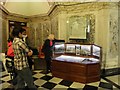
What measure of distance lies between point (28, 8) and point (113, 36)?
17.7 ft

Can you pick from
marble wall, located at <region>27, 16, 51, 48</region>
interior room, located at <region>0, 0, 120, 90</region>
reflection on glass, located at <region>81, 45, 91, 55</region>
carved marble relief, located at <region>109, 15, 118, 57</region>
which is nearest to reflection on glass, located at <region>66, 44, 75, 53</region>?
interior room, located at <region>0, 0, 120, 90</region>

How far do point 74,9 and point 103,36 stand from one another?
132 centimetres

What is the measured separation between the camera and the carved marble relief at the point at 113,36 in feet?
15.6

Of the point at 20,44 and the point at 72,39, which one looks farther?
the point at 72,39

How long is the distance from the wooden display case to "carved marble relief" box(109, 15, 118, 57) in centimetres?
87

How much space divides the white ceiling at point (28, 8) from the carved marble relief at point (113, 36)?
374 centimetres

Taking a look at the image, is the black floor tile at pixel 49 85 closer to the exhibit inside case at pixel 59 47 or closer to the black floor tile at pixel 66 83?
the black floor tile at pixel 66 83

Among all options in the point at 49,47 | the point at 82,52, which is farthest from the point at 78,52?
the point at 49,47

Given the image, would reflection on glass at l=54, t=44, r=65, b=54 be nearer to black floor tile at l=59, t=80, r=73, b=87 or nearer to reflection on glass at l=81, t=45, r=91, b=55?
reflection on glass at l=81, t=45, r=91, b=55

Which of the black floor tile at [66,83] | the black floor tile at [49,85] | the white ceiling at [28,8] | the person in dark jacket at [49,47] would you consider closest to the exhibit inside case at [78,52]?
the person in dark jacket at [49,47]

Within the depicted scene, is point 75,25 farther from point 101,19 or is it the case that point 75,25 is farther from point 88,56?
point 88,56

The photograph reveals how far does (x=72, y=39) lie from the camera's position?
5359mm

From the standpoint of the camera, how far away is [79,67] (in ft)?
13.1

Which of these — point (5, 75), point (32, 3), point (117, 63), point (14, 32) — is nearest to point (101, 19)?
point (117, 63)
